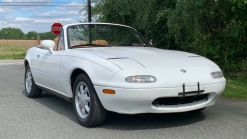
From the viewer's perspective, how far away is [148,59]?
15.5 ft

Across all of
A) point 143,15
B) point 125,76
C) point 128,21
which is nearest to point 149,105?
point 125,76

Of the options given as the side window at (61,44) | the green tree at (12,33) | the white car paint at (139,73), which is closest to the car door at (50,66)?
the side window at (61,44)

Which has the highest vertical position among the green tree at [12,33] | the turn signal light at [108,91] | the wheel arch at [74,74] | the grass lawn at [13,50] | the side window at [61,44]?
the side window at [61,44]

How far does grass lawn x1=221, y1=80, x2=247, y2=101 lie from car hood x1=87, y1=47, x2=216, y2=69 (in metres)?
2.06

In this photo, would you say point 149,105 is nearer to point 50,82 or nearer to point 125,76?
point 125,76

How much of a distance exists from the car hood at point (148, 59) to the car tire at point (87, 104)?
45 centimetres

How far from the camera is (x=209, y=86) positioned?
14.9 feet

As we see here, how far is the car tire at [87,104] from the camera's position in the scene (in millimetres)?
4516

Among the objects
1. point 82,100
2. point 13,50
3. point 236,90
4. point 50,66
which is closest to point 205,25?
point 236,90

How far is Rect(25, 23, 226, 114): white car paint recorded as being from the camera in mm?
4195

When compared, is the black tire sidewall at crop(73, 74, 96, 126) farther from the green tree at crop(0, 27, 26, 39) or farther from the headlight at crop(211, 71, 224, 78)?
the green tree at crop(0, 27, 26, 39)

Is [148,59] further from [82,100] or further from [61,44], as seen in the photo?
[61,44]

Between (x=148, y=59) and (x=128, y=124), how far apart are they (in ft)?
3.10

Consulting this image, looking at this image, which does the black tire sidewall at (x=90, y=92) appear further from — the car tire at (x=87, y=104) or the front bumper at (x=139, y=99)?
the front bumper at (x=139, y=99)
